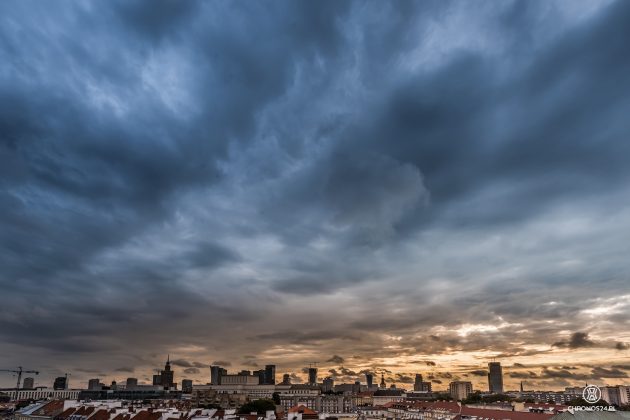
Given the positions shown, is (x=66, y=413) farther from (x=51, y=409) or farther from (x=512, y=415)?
(x=512, y=415)

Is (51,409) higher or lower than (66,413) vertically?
higher

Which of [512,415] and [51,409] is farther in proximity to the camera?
[51,409]

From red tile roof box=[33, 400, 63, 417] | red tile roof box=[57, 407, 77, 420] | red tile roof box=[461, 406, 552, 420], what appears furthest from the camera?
red tile roof box=[33, 400, 63, 417]

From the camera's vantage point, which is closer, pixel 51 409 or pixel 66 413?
pixel 66 413

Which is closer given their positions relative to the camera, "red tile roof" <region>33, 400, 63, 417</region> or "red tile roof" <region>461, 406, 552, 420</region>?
"red tile roof" <region>461, 406, 552, 420</region>

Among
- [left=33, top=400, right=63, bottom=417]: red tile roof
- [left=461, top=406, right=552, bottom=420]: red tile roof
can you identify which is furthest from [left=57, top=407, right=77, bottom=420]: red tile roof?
[left=461, top=406, right=552, bottom=420]: red tile roof

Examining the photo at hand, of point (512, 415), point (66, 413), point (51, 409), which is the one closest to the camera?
point (512, 415)

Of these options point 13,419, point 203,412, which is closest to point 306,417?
point 203,412

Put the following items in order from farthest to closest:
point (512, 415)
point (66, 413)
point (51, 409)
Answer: point (51, 409) → point (66, 413) → point (512, 415)

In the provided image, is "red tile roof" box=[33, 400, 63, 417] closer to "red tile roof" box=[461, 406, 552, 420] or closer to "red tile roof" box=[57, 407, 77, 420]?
"red tile roof" box=[57, 407, 77, 420]

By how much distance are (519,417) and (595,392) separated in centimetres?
7004

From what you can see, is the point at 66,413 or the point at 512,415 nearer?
the point at 512,415

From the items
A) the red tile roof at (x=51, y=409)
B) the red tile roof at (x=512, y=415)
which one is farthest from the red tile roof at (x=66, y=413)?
the red tile roof at (x=512, y=415)

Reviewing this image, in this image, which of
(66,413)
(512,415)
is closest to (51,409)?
(66,413)
